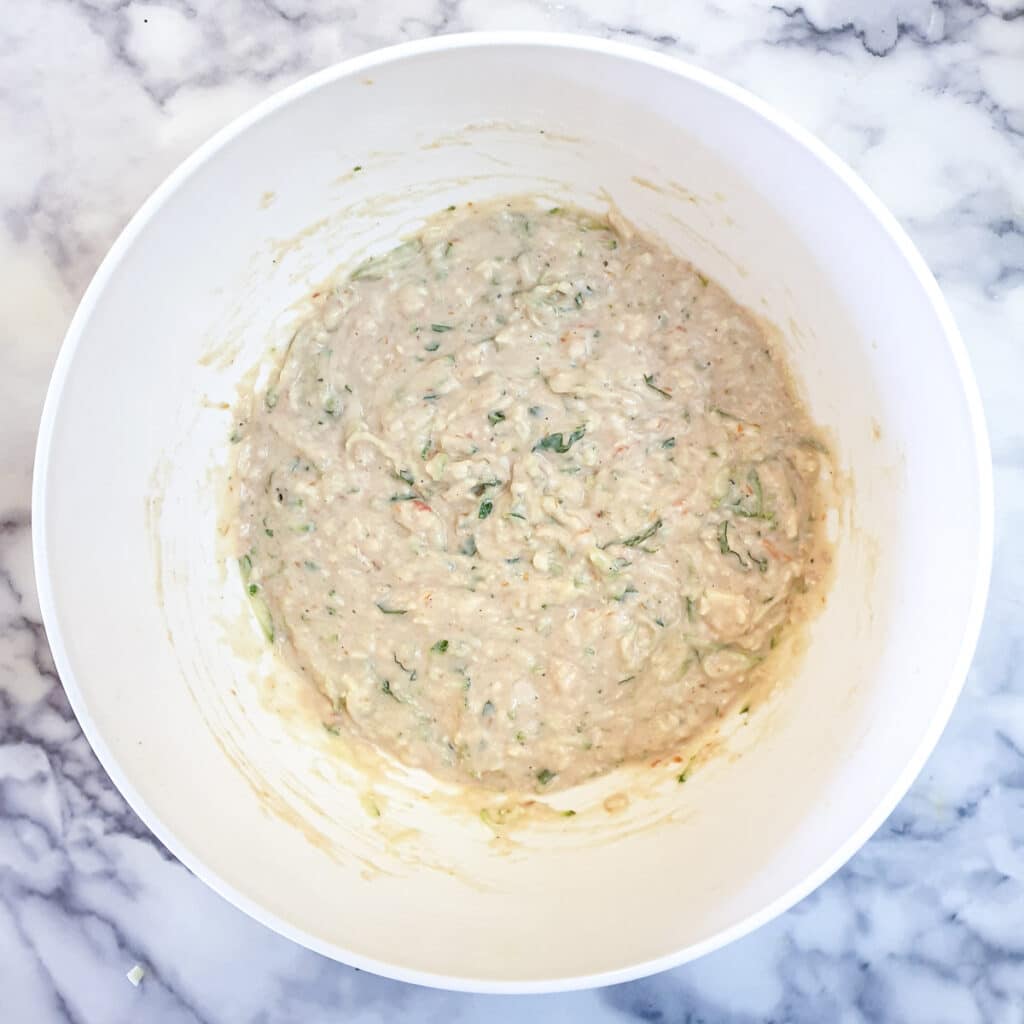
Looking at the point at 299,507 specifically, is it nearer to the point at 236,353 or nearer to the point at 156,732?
the point at 236,353

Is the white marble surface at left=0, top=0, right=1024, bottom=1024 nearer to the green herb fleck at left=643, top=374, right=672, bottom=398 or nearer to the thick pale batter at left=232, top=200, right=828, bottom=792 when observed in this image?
the thick pale batter at left=232, top=200, right=828, bottom=792

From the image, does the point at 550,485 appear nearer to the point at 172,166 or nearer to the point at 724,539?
the point at 724,539

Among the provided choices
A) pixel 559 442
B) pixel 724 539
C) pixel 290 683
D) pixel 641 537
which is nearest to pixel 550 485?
pixel 559 442

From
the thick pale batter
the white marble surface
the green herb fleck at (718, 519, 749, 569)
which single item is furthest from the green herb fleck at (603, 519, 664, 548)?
the white marble surface

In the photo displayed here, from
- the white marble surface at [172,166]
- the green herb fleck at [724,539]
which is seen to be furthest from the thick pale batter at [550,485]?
the white marble surface at [172,166]

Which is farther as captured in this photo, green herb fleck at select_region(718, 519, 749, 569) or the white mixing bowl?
green herb fleck at select_region(718, 519, 749, 569)

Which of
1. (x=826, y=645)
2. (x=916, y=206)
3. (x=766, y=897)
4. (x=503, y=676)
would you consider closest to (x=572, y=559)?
(x=503, y=676)

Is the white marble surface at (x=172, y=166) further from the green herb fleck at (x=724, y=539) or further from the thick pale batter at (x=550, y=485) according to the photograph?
the green herb fleck at (x=724, y=539)
